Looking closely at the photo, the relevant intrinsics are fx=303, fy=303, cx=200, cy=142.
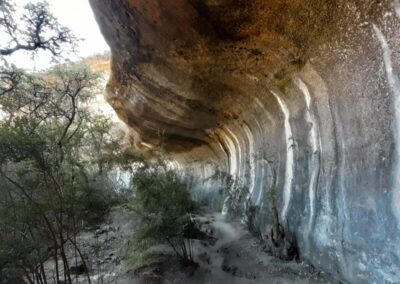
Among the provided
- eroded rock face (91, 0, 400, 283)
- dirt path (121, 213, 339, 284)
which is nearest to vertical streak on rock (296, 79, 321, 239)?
eroded rock face (91, 0, 400, 283)

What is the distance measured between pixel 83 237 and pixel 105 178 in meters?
2.30

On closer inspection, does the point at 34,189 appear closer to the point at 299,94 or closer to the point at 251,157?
the point at 299,94

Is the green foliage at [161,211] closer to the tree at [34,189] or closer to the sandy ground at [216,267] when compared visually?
the sandy ground at [216,267]

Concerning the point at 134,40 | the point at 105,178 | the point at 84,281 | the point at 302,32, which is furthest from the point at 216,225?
the point at 302,32

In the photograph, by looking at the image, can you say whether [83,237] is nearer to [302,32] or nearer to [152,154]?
[152,154]

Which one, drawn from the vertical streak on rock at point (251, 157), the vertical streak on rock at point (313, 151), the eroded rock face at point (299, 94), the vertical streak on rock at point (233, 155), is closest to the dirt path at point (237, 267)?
the eroded rock face at point (299, 94)

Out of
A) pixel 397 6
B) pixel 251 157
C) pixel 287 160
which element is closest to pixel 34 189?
pixel 287 160

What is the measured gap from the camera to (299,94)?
6.36 meters

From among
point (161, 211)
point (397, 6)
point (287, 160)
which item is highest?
point (397, 6)

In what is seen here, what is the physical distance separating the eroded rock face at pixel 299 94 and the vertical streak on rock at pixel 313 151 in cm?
2

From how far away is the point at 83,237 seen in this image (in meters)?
11.1

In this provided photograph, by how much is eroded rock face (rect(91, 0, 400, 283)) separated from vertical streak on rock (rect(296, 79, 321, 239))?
2cm

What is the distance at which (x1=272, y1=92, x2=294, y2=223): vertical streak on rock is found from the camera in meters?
7.01

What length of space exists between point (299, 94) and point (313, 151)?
1.26 meters
